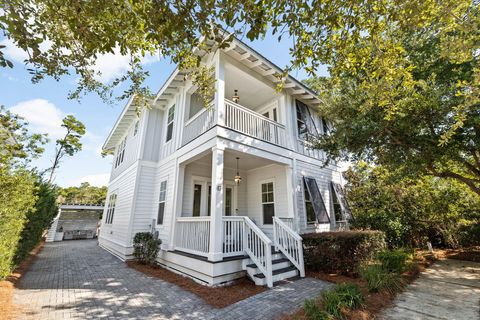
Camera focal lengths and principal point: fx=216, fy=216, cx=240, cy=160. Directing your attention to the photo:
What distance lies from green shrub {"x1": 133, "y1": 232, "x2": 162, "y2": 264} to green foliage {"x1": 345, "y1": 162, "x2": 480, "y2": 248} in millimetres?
8355

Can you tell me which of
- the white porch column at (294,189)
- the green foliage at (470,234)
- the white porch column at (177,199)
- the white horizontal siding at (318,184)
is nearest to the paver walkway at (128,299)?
the white porch column at (177,199)

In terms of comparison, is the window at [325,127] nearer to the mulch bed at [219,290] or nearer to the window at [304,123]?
the window at [304,123]

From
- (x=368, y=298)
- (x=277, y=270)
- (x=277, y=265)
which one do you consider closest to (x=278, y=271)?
(x=277, y=270)

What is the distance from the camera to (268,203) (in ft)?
29.2

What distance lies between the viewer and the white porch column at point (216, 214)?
18.1 ft

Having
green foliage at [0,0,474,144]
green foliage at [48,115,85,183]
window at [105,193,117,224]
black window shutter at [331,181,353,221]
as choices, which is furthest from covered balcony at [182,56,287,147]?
green foliage at [48,115,85,183]

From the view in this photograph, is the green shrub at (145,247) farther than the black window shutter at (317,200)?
No

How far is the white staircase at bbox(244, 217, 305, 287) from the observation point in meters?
5.44

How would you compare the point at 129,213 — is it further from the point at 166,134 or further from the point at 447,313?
the point at 447,313

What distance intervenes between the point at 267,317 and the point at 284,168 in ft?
18.1

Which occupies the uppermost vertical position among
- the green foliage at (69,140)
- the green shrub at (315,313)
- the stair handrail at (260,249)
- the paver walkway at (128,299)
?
the green foliage at (69,140)

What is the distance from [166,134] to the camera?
33.4 ft

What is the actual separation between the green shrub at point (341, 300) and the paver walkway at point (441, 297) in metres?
0.47

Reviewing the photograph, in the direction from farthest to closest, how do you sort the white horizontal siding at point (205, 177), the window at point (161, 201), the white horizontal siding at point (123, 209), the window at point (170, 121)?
the window at point (170, 121) < the white horizontal siding at point (123, 209) < the window at point (161, 201) < the white horizontal siding at point (205, 177)
